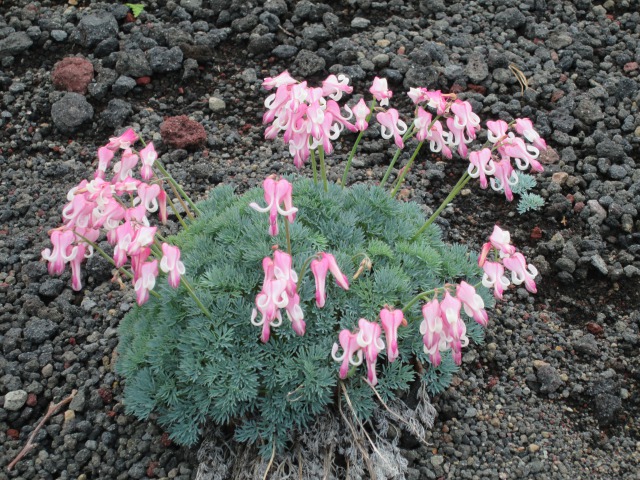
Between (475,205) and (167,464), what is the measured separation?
9.82 ft

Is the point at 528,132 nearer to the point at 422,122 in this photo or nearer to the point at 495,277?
the point at 422,122

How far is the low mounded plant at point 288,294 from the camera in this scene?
309cm

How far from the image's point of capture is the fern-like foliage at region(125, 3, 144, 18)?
6.46m

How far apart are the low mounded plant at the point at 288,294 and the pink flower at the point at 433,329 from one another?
14mm


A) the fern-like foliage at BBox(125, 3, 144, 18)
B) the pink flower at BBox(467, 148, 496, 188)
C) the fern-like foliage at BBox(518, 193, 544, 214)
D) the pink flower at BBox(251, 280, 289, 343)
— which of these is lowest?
the fern-like foliage at BBox(125, 3, 144, 18)

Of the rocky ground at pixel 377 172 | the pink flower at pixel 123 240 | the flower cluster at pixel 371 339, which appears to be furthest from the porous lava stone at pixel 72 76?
the flower cluster at pixel 371 339

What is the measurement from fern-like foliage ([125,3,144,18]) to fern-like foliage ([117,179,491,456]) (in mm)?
3265

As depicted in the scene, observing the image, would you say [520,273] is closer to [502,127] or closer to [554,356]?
[502,127]

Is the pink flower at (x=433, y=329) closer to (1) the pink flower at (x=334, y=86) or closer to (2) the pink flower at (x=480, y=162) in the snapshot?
(2) the pink flower at (x=480, y=162)

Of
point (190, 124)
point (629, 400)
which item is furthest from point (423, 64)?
point (629, 400)

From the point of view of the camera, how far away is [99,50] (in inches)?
246

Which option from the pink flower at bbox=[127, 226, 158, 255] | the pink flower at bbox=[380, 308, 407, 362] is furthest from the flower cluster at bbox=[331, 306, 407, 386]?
the pink flower at bbox=[127, 226, 158, 255]

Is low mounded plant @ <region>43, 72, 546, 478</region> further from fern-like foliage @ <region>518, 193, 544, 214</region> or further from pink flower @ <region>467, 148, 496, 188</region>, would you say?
fern-like foliage @ <region>518, 193, 544, 214</region>

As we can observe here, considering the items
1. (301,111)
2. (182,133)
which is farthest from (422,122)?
(182,133)
